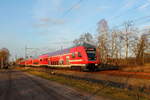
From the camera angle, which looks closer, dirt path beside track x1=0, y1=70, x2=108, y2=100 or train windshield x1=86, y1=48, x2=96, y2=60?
dirt path beside track x1=0, y1=70, x2=108, y2=100

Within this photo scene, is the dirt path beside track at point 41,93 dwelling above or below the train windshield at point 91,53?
below

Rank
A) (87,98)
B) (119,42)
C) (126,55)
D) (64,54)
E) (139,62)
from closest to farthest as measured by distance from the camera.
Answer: (87,98)
(64,54)
(139,62)
(126,55)
(119,42)

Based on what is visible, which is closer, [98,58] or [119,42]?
[98,58]

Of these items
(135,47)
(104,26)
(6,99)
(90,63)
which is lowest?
(6,99)

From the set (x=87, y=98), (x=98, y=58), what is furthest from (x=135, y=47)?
(x=87, y=98)

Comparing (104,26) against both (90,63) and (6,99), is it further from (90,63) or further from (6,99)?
(6,99)

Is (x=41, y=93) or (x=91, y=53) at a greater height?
(x=91, y=53)

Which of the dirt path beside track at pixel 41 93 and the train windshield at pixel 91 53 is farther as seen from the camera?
the train windshield at pixel 91 53

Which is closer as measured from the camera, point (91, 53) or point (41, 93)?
point (41, 93)

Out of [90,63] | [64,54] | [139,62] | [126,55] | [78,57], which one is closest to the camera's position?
[90,63]

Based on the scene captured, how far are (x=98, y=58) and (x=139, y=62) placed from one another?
15585 millimetres

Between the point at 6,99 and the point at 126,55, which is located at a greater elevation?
the point at 126,55

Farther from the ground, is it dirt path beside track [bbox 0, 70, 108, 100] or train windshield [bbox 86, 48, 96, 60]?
train windshield [bbox 86, 48, 96, 60]

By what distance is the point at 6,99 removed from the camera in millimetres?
8523
